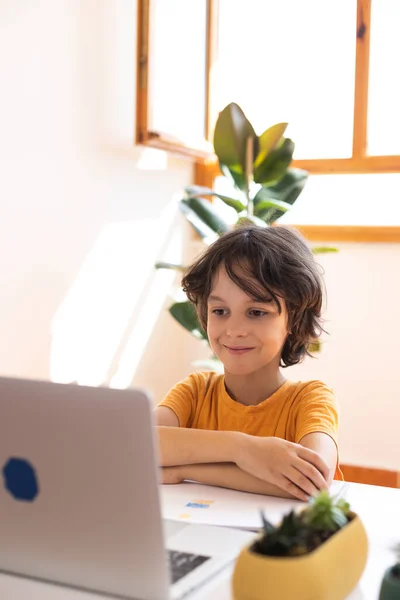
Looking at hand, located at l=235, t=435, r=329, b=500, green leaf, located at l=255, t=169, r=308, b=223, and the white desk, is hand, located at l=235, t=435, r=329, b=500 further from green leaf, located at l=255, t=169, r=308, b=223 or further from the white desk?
green leaf, located at l=255, t=169, r=308, b=223

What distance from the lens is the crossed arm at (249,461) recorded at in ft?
3.82

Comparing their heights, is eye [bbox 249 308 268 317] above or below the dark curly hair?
below

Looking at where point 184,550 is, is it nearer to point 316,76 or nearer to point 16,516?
point 16,516

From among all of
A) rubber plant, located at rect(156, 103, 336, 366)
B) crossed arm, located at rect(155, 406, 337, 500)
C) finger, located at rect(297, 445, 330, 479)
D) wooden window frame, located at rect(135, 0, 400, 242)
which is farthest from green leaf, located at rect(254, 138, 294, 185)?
finger, located at rect(297, 445, 330, 479)

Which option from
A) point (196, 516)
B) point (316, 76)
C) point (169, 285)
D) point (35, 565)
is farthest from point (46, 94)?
point (35, 565)

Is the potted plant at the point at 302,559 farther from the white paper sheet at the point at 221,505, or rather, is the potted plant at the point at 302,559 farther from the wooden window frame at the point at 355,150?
the wooden window frame at the point at 355,150

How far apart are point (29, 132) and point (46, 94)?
16cm

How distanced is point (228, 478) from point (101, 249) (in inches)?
67.3

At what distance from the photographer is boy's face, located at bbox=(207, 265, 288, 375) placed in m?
1.42

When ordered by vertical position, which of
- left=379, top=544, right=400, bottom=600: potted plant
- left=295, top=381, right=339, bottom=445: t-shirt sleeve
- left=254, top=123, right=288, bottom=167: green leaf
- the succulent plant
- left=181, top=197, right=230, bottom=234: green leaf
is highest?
left=254, top=123, right=288, bottom=167: green leaf

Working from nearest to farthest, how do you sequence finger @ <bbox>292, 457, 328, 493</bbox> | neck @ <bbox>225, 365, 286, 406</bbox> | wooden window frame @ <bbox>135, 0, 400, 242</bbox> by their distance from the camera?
1. finger @ <bbox>292, 457, 328, 493</bbox>
2. neck @ <bbox>225, 365, 286, 406</bbox>
3. wooden window frame @ <bbox>135, 0, 400, 242</bbox>

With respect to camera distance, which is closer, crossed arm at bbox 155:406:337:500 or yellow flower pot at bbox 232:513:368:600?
yellow flower pot at bbox 232:513:368:600

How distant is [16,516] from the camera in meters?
0.81

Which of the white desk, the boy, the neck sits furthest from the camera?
the neck
